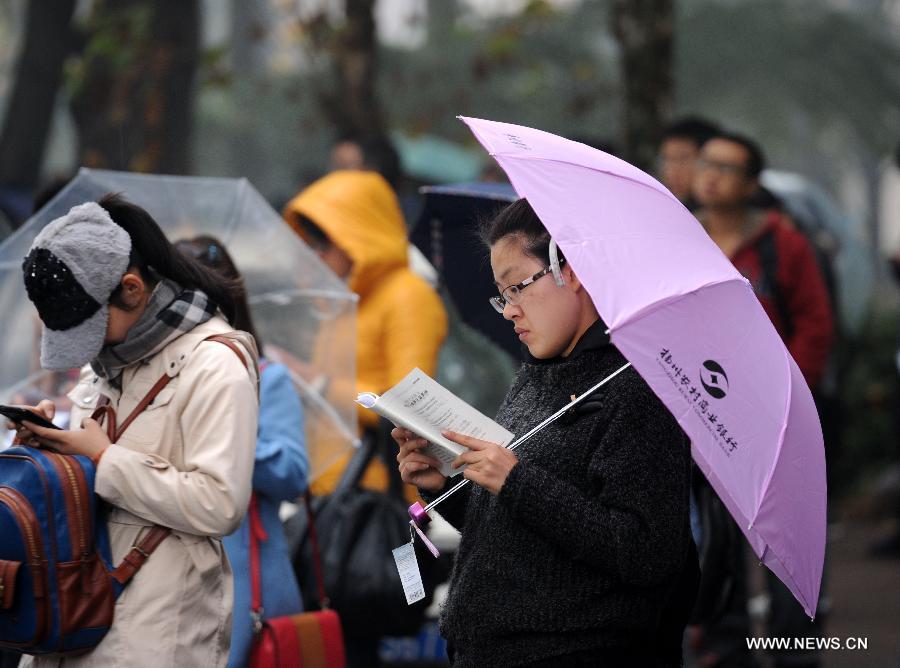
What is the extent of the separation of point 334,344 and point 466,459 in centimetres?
210

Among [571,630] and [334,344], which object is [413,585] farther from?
[334,344]

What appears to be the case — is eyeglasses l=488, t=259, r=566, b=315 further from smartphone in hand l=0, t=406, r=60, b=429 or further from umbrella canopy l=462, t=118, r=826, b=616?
smartphone in hand l=0, t=406, r=60, b=429

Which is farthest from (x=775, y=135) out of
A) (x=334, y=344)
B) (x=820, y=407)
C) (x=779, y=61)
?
(x=334, y=344)

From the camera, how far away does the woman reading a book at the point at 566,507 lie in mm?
2889

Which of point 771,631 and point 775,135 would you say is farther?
point 775,135

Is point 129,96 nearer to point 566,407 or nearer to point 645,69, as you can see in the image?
point 645,69

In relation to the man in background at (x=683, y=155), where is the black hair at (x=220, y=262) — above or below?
above

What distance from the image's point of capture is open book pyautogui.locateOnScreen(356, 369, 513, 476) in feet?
9.52

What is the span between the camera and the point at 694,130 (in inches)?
263

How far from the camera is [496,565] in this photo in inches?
119

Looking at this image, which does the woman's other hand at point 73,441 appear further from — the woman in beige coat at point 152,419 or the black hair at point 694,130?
the black hair at point 694,130

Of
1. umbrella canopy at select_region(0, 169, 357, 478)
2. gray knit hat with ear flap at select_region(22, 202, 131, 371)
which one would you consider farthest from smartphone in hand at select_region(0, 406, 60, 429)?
umbrella canopy at select_region(0, 169, 357, 478)

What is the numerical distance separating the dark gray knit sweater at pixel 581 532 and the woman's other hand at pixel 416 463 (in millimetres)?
142

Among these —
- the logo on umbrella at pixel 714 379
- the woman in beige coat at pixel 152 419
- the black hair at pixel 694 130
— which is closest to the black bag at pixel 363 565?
the woman in beige coat at pixel 152 419
